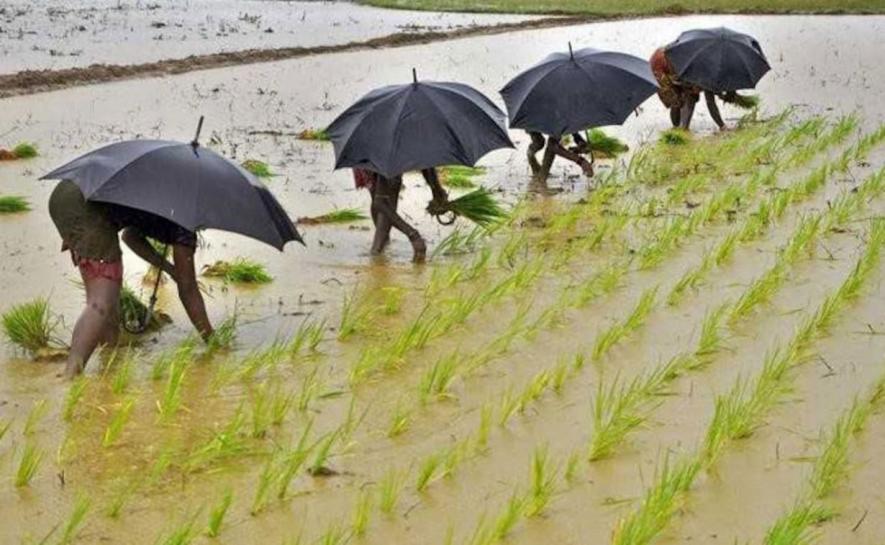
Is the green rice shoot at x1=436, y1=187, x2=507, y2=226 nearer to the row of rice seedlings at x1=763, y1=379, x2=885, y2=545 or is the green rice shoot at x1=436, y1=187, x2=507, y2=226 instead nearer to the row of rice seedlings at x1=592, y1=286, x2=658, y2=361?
the row of rice seedlings at x1=592, y1=286, x2=658, y2=361

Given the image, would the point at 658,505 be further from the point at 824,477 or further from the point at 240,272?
the point at 240,272

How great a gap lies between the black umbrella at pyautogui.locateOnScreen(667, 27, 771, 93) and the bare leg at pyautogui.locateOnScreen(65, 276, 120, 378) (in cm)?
763

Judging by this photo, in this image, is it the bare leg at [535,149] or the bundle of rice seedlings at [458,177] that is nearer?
the bundle of rice seedlings at [458,177]

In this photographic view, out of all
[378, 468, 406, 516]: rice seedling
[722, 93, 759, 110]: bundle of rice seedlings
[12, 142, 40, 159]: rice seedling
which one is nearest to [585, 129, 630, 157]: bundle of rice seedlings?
[722, 93, 759, 110]: bundle of rice seedlings

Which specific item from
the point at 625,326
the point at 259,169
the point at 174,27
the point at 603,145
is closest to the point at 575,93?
the point at 603,145

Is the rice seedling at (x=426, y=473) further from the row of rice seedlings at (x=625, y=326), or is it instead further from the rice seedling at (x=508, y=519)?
the row of rice seedlings at (x=625, y=326)

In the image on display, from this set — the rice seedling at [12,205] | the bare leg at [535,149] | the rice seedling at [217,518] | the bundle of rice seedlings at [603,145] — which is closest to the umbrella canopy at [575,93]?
the bare leg at [535,149]

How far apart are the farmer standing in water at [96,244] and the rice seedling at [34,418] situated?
40 centimetres

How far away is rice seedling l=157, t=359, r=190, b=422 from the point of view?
450 centimetres

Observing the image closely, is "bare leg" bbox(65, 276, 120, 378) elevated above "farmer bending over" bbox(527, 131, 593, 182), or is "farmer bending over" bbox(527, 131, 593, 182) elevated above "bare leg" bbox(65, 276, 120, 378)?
"bare leg" bbox(65, 276, 120, 378)

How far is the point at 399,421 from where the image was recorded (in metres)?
4.48

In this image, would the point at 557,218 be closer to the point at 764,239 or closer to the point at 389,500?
the point at 764,239

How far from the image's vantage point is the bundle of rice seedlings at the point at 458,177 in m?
9.16

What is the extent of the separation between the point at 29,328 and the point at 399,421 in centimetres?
171
